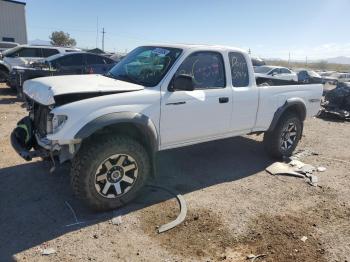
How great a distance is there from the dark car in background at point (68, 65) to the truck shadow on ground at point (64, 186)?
5991mm

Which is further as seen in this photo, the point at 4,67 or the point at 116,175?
the point at 4,67

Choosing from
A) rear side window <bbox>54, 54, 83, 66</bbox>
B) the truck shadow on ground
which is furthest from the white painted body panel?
rear side window <bbox>54, 54, 83, 66</bbox>

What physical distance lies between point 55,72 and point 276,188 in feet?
28.6

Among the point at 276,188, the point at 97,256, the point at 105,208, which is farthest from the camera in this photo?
the point at 276,188

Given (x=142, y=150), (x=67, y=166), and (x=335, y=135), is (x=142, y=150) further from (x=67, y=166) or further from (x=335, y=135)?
(x=335, y=135)

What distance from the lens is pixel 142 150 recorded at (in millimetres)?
4273

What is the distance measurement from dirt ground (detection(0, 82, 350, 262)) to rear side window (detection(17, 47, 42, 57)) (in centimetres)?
869

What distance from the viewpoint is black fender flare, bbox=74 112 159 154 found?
3.73 metres

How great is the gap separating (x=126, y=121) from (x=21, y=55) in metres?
11.6

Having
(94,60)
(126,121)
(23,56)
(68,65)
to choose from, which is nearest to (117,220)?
(126,121)

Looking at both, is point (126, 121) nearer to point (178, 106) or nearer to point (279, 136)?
point (178, 106)

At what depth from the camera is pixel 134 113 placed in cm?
409

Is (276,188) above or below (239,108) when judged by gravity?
below

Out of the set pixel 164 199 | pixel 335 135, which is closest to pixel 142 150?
pixel 164 199
